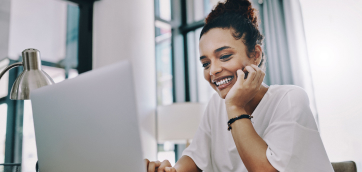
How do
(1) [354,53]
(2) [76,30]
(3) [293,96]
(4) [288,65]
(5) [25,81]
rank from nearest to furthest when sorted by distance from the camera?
(3) [293,96] < (5) [25,81] < (1) [354,53] < (4) [288,65] < (2) [76,30]

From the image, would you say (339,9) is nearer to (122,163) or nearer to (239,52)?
(239,52)

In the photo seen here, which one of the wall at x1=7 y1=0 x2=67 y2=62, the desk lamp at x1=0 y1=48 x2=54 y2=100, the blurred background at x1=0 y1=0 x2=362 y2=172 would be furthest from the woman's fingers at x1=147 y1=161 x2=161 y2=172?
the wall at x1=7 y1=0 x2=67 y2=62

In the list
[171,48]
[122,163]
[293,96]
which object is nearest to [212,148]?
[293,96]

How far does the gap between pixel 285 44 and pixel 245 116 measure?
182 cm

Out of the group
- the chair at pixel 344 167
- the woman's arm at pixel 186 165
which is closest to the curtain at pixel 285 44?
the chair at pixel 344 167

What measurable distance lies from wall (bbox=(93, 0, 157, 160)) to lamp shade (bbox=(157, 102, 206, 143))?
1.39ft

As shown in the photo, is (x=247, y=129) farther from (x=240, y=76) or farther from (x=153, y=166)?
(x=153, y=166)

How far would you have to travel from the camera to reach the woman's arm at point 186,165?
1.02m

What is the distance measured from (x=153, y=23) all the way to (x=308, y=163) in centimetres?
290

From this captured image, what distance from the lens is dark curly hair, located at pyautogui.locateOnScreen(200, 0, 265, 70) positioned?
1.11 meters

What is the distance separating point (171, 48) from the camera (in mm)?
3523

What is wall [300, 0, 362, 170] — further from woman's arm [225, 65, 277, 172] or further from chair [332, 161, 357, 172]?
woman's arm [225, 65, 277, 172]

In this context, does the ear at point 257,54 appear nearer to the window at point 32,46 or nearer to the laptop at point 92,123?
the laptop at point 92,123

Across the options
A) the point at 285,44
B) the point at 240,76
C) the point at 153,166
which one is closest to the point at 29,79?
the point at 153,166
